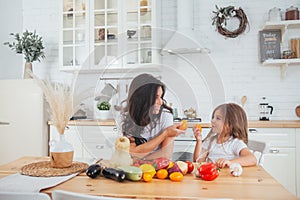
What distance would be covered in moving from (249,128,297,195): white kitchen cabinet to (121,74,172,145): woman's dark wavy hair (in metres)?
1.72

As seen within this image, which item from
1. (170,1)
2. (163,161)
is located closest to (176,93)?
(163,161)

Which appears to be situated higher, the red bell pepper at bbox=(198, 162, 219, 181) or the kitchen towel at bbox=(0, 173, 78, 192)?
the red bell pepper at bbox=(198, 162, 219, 181)

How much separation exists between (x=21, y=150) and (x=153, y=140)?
91.1 inches

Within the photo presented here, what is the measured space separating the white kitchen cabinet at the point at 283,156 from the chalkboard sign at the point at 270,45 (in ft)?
2.75

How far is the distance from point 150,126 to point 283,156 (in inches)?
73.7

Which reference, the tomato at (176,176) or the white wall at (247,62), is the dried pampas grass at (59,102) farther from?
the white wall at (247,62)

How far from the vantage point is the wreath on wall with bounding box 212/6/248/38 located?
10.9ft

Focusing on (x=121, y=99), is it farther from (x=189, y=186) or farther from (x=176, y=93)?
(x=189, y=186)

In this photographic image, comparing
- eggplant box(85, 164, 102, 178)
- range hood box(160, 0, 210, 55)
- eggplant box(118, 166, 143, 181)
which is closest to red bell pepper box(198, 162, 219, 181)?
eggplant box(118, 166, 143, 181)

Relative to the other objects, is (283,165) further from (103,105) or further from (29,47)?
(29,47)

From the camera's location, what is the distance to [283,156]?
288 centimetres

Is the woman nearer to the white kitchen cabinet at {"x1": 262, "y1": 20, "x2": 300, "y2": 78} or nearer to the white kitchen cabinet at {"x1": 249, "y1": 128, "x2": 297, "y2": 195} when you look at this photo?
the white kitchen cabinet at {"x1": 249, "y1": 128, "x2": 297, "y2": 195}

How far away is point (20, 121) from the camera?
3322 mm

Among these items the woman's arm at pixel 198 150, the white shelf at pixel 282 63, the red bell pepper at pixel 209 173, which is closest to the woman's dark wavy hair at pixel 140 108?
the woman's arm at pixel 198 150
